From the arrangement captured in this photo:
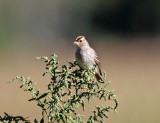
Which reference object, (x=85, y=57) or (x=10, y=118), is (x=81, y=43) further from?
(x=10, y=118)

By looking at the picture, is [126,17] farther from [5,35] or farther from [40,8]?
Answer: [5,35]

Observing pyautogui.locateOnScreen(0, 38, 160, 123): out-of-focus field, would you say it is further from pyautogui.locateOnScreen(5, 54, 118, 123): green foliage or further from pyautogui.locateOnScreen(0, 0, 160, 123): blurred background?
pyautogui.locateOnScreen(5, 54, 118, 123): green foliage

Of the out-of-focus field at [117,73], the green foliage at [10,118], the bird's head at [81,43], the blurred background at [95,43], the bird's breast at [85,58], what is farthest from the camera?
the blurred background at [95,43]

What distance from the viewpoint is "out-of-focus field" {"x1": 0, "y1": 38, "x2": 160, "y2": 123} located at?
10.4 meters

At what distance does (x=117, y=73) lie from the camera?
59.0ft

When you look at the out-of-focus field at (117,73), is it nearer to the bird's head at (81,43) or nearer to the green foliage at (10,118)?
the bird's head at (81,43)

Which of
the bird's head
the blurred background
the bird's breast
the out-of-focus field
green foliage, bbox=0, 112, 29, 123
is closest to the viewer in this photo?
green foliage, bbox=0, 112, 29, 123

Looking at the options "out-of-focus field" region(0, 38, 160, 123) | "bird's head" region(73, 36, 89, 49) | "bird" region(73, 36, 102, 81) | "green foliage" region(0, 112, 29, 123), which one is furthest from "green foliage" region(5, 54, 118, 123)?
"out-of-focus field" region(0, 38, 160, 123)

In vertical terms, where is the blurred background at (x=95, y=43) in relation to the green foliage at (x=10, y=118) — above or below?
above

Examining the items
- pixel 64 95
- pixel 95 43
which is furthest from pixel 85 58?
pixel 95 43

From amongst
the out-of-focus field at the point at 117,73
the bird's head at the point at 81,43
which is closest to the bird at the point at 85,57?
the bird's head at the point at 81,43

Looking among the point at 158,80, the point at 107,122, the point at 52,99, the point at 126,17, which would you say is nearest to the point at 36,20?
the point at 126,17

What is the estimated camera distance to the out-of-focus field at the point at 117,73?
10398 mm

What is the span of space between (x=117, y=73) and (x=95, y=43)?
26.9 feet
